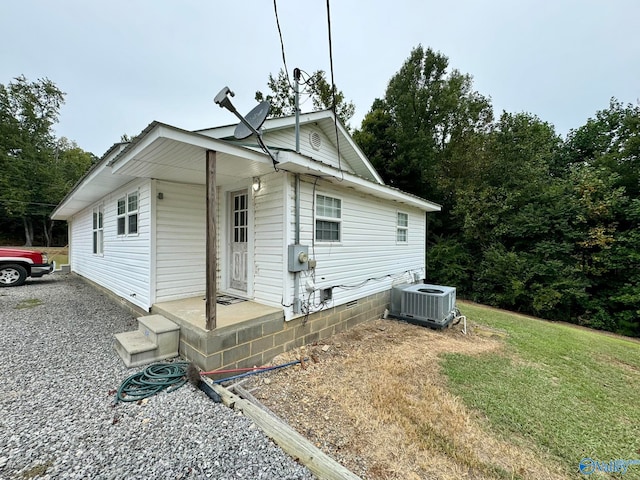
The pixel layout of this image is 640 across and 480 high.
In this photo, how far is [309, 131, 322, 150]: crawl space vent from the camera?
6.65m

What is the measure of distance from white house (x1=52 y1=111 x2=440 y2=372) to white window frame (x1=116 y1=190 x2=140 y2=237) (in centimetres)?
3

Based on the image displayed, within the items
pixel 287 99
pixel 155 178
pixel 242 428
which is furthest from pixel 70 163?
pixel 242 428

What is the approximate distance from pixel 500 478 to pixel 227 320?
125 inches

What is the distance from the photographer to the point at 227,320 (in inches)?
140

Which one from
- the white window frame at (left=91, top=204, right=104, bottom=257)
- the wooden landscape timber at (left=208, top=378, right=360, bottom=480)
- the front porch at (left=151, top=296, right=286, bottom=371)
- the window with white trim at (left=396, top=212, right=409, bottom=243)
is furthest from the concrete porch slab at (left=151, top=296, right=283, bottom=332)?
the white window frame at (left=91, top=204, right=104, bottom=257)

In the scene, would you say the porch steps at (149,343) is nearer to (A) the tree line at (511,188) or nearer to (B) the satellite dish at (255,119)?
(B) the satellite dish at (255,119)

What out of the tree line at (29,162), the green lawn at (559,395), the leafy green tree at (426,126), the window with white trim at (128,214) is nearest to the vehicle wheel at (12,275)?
the window with white trim at (128,214)

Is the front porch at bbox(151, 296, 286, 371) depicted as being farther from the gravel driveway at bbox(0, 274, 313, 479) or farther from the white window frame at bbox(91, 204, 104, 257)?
the white window frame at bbox(91, 204, 104, 257)

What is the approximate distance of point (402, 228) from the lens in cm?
761

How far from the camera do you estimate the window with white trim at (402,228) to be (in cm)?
741

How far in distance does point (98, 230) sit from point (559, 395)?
36.1ft

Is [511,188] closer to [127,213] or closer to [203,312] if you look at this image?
[203,312]

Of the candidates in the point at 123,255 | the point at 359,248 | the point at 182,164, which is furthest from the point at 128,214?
the point at 359,248

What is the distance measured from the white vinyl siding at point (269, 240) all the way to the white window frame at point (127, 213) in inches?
97.8
